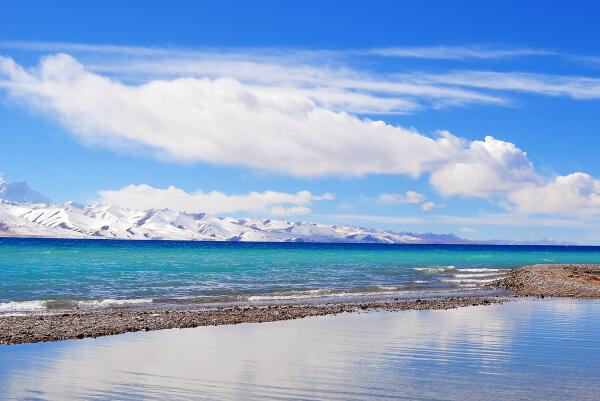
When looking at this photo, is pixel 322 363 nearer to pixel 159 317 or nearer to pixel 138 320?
pixel 138 320

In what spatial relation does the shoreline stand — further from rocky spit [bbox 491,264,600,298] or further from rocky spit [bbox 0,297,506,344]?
rocky spit [bbox 491,264,600,298]

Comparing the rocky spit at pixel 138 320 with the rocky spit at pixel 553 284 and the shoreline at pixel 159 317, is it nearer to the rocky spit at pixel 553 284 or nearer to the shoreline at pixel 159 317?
the shoreline at pixel 159 317

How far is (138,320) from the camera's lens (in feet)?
94.7

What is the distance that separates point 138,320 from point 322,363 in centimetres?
1229

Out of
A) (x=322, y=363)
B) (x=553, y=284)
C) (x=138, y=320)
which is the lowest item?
(x=322, y=363)

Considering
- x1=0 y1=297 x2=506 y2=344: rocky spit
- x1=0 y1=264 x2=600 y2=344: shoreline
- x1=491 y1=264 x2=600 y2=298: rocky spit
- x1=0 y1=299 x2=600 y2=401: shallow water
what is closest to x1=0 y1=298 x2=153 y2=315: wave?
x1=0 y1=264 x2=600 y2=344: shoreline

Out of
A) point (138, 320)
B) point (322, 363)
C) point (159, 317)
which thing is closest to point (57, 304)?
point (159, 317)

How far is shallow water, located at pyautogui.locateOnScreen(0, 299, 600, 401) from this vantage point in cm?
1549

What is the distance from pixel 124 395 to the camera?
15.1 metres

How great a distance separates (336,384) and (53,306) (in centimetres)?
2569

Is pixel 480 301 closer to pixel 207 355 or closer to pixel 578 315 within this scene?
pixel 578 315

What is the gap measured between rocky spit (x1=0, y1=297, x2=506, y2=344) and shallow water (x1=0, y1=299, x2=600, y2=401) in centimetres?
131

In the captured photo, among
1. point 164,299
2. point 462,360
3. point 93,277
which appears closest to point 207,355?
point 462,360

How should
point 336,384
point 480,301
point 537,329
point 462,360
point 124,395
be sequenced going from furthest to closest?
point 480,301
point 537,329
point 462,360
point 336,384
point 124,395
